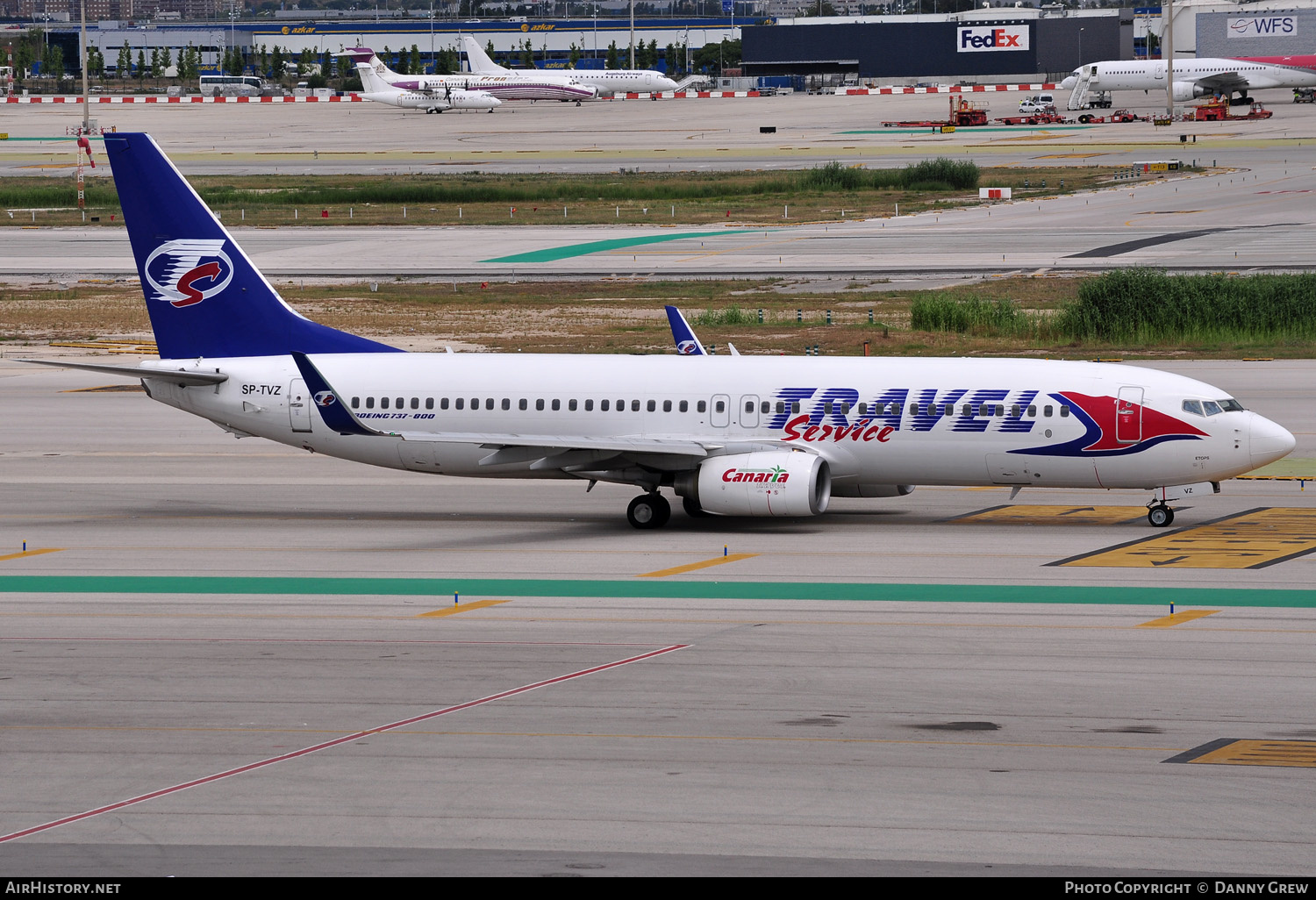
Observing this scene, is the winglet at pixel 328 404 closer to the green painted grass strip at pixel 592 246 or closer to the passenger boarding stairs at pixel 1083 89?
the green painted grass strip at pixel 592 246

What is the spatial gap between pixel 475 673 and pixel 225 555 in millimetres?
10994

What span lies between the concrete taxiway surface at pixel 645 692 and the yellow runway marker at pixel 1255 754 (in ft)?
0.24

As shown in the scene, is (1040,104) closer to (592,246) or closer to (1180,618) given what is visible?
(592,246)

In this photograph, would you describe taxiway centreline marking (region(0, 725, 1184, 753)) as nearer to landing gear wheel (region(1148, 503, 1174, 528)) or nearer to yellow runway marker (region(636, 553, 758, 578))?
yellow runway marker (region(636, 553, 758, 578))

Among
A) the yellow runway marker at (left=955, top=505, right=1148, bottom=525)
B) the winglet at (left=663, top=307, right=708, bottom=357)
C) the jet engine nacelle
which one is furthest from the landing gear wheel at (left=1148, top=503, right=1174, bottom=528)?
the winglet at (left=663, top=307, right=708, bottom=357)

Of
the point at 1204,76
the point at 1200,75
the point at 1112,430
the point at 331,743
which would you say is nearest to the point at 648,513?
the point at 1112,430

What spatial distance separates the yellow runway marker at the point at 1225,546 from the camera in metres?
30.6

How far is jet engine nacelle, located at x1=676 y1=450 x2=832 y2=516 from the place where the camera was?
3294cm

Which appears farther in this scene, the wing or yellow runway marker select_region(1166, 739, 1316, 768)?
the wing

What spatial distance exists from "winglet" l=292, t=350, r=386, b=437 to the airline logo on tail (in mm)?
3508

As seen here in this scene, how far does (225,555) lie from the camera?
3294 cm

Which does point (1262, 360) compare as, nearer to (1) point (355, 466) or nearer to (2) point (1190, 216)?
(1) point (355, 466)

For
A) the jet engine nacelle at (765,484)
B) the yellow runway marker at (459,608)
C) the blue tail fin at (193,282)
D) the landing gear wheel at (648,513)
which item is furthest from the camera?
the blue tail fin at (193,282)

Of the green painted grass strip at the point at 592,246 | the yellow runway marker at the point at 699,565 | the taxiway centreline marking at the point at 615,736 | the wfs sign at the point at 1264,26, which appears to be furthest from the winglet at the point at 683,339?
the wfs sign at the point at 1264,26
